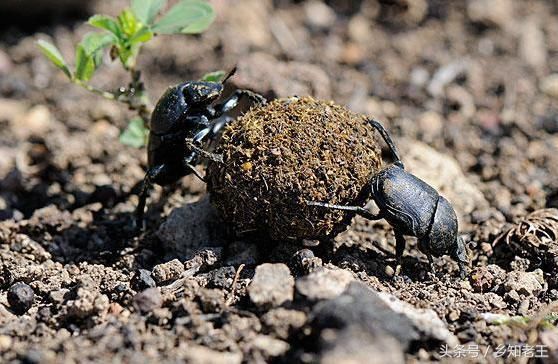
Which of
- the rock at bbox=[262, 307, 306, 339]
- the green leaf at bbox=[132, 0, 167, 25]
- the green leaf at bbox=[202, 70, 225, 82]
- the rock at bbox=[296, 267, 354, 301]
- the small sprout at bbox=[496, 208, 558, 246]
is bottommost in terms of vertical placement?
the small sprout at bbox=[496, 208, 558, 246]

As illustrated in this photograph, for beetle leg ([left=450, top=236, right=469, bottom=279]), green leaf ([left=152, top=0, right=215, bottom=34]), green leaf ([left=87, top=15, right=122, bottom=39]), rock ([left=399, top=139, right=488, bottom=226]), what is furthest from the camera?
rock ([left=399, top=139, right=488, bottom=226])

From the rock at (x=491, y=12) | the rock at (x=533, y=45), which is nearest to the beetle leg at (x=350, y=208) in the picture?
the rock at (x=533, y=45)

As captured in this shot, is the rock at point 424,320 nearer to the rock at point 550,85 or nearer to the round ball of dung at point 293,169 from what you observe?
the round ball of dung at point 293,169

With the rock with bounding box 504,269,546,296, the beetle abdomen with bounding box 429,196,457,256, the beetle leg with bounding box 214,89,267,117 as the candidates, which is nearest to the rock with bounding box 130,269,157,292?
the beetle leg with bounding box 214,89,267,117

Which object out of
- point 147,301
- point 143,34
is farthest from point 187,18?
point 147,301

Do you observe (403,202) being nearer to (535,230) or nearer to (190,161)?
(535,230)

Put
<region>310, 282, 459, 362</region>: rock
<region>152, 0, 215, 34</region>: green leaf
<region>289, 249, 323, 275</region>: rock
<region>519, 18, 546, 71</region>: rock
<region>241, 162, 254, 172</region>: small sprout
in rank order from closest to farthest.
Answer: <region>310, 282, 459, 362</region>: rock, <region>289, 249, 323, 275</region>: rock, <region>241, 162, 254, 172</region>: small sprout, <region>152, 0, 215, 34</region>: green leaf, <region>519, 18, 546, 71</region>: rock

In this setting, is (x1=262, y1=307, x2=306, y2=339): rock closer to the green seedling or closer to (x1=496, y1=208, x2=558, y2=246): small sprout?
(x1=496, y1=208, x2=558, y2=246): small sprout

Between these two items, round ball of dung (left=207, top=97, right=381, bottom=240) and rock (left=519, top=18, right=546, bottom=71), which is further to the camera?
rock (left=519, top=18, right=546, bottom=71)

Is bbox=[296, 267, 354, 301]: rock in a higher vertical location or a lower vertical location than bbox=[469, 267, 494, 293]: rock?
higher
